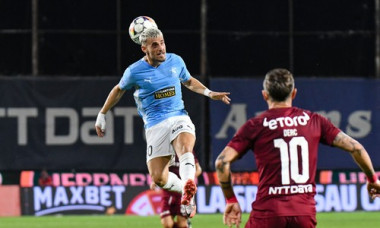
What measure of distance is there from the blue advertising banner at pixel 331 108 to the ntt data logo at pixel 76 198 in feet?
6.61

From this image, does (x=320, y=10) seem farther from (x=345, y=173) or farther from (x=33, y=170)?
(x=33, y=170)

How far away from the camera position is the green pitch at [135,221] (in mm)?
16453

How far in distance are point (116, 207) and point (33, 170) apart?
1.67m

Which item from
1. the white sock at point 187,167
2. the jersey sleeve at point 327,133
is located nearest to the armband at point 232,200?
the jersey sleeve at point 327,133

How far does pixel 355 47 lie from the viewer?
2078cm

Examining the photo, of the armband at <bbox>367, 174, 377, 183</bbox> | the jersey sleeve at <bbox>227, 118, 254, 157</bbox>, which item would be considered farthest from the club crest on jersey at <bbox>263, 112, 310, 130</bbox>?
the armband at <bbox>367, 174, 377, 183</bbox>

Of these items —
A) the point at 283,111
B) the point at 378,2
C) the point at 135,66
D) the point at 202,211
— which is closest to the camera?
the point at 283,111

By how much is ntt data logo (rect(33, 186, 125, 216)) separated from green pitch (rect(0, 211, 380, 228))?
32 cm

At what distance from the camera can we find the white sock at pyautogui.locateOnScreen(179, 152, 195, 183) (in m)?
10.7

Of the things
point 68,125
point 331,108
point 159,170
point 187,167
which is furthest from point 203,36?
point 187,167

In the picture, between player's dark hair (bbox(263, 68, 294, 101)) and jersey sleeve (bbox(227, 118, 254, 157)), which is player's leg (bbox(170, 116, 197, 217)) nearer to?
jersey sleeve (bbox(227, 118, 254, 157))

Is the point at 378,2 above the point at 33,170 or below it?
above

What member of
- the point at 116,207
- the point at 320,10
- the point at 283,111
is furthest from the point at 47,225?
the point at 283,111

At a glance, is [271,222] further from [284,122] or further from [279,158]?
[284,122]
